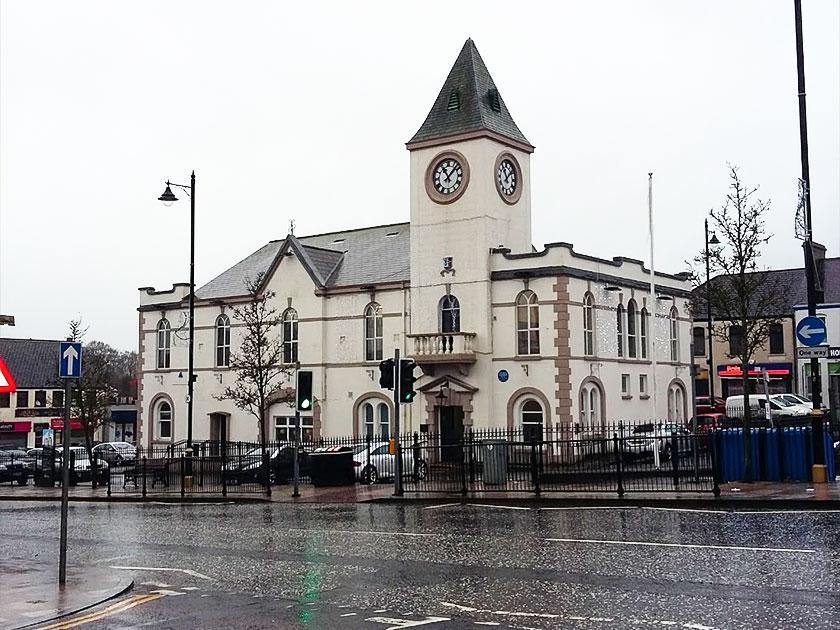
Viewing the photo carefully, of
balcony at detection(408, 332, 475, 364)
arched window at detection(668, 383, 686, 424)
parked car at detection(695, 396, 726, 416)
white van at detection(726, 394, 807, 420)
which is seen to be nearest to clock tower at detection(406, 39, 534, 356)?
balcony at detection(408, 332, 475, 364)

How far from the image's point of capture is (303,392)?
25.2 metres

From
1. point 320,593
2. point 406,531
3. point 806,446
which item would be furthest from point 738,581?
point 806,446

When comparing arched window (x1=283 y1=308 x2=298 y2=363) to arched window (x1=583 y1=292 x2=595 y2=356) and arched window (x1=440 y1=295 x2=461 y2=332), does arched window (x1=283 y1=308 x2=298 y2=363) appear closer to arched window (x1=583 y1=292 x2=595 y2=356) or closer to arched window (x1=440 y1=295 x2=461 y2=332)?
arched window (x1=440 y1=295 x2=461 y2=332)

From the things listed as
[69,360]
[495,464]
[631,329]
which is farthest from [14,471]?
[69,360]

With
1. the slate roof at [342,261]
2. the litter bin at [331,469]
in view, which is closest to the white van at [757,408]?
the slate roof at [342,261]

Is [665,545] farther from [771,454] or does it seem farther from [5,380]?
[771,454]

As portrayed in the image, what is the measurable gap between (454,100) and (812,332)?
25143 millimetres

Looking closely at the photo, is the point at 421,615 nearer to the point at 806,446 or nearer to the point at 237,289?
the point at 806,446

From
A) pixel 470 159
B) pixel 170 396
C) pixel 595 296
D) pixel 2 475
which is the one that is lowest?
pixel 2 475

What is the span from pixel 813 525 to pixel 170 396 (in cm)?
3955

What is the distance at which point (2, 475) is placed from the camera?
4034 cm

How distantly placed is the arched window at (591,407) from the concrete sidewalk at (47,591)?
27.1 meters

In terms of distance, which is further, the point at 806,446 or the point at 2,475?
the point at 2,475

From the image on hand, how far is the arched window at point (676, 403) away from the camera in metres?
46.0
